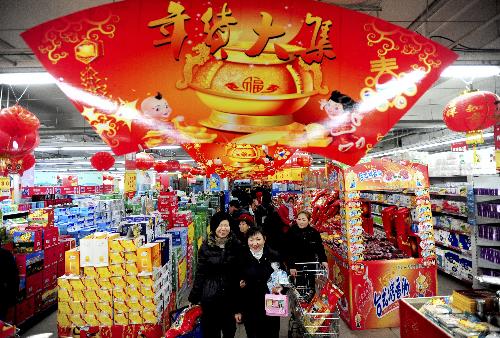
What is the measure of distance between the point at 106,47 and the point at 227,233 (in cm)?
270

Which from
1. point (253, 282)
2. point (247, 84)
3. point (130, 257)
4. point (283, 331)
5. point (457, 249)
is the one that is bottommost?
point (283, 331)

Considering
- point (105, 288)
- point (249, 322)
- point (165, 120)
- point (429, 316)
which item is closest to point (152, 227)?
point (105, 288)

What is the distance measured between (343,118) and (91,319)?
4.21 m

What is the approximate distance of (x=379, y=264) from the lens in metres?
5.80

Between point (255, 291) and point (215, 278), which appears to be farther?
point (215, 278)

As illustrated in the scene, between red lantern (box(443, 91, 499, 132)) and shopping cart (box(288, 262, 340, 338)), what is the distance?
2.79 metres

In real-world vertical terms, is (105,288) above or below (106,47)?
below

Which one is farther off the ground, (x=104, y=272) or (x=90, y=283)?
(x=104, y=272)

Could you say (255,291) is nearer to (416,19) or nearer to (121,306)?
(121,306)

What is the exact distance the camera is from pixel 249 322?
13.3 ft

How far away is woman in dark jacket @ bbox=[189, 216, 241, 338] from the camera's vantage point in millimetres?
4105

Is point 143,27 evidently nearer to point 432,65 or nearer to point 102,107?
point 102,107

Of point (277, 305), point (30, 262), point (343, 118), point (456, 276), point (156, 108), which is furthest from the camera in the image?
point (456, 276)

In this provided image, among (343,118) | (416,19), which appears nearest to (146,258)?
(343,118)
